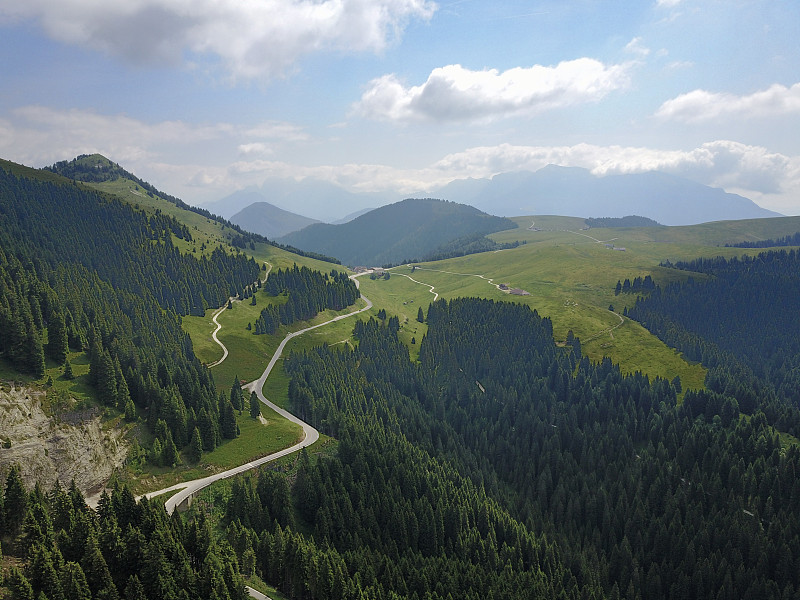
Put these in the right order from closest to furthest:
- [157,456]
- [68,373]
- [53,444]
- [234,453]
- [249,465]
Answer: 1. [53,444]
2. [157,456]
3. [68,373]
4. [249,465]
5. [234,453]

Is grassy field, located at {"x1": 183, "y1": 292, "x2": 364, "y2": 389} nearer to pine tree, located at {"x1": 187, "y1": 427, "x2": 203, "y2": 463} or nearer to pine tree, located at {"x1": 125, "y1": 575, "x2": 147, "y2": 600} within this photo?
pine tree, located at {"x1": 187, "y1": 427, "x2": 203, "y2": 463}

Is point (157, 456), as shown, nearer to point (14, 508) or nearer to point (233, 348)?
point (14, 508)

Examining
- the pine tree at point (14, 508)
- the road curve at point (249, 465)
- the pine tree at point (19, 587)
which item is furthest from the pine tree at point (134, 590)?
the road curve at point (249, 465)

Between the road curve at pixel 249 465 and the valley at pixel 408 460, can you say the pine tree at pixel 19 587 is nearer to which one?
the valley at pixel 408 460

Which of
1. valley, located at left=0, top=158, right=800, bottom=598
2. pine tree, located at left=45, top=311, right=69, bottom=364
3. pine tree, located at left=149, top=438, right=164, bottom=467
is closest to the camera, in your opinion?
valley, located at left=0, top=158, right=800, bottom=598

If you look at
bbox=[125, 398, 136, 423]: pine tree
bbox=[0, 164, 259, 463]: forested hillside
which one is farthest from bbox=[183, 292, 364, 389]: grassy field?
bbox=[125, 398, 136, 423]: pine tree

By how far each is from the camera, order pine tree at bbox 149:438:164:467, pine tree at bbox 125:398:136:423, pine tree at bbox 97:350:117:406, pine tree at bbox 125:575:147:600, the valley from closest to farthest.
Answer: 1. pine tree at bbox 125:575:147:600
2. the valley
3. pine tree at bbox 149:438:164:467
4. pine tree at bbox 97:350:117:406
5. pine tree at bbox 125:398:136:423

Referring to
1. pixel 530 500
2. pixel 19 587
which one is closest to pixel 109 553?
pixel 19 587
